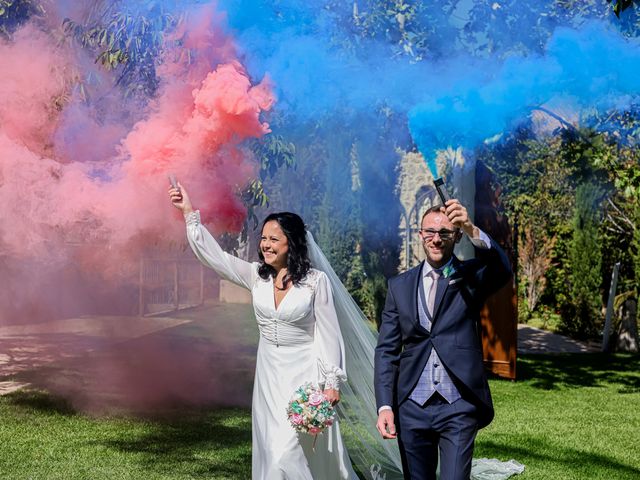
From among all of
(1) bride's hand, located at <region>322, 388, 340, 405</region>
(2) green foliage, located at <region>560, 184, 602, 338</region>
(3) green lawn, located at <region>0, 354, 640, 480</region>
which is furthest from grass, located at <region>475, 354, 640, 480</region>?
(2) green foliage, located at <region>560, 184, 602, 338</region>

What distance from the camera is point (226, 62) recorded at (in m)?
7.09

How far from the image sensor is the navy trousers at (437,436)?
4137 mm

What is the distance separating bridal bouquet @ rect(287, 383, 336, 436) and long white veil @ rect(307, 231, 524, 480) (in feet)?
3.80

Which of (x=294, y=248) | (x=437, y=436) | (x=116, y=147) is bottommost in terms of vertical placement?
(x=437, y=436)

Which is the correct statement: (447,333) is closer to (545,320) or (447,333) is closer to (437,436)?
(437,436)

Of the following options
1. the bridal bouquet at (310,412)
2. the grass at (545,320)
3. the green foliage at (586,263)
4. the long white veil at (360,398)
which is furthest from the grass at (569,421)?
the grass at (545,320)

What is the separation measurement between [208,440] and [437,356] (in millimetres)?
4223

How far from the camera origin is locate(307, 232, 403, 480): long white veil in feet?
20.4

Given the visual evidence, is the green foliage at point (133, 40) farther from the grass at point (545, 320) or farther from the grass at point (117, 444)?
the grass at point (545, 320)

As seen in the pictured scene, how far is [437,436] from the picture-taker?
4.26 meters

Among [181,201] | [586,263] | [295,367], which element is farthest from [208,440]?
[586,263]

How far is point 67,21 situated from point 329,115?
9.47ft

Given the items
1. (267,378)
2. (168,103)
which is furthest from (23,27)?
(267,378)

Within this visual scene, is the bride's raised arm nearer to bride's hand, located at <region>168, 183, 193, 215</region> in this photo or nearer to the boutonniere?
bride's hand, located at <region>168, 183, 193, 215</region>
